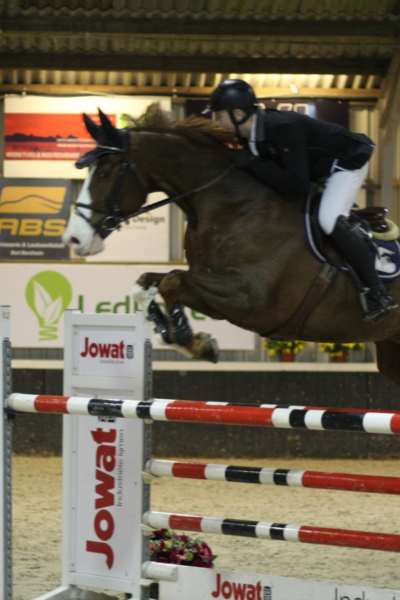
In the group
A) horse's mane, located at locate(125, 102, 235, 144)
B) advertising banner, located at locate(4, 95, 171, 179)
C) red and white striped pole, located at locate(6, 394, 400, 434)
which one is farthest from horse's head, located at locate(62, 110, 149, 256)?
advertising banner, located at locate(4, 95, 171, 179)

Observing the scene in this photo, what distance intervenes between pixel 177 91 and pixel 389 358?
13.8 feet

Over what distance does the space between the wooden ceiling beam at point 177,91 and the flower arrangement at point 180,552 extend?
4514mm

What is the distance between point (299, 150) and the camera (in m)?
2.95

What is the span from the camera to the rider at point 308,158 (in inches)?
117

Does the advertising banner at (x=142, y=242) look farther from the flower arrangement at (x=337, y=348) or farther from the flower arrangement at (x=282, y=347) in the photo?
the flower arrangement at (x=337, y=348)

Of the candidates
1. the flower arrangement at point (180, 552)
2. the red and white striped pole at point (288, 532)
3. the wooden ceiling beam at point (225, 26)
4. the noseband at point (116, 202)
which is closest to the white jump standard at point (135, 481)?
the red and white striped pole at point (288, 532)

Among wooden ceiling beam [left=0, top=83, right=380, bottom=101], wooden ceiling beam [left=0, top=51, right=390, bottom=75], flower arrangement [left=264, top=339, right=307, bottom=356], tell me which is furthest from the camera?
flower arrangement [left=264, top=339, right=307, bottom=356]

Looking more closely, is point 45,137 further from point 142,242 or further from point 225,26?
point 225,26

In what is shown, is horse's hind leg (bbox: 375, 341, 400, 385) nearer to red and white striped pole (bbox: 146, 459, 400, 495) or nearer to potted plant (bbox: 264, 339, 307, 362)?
red and white striped pole (bbox: 146, 459, 400, 495)

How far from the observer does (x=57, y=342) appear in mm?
6996

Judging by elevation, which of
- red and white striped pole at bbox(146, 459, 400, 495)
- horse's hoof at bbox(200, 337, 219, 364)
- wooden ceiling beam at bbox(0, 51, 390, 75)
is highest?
wooden ceiling beam at bbox(0, 51, 390, 75)

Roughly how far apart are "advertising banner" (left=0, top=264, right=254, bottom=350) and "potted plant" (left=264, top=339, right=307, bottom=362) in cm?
40

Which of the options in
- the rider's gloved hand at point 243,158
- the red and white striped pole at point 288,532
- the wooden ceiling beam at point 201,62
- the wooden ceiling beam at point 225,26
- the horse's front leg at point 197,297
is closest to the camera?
the red and white striped pole at point 288,532

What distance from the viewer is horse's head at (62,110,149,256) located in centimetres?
298
